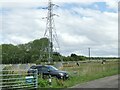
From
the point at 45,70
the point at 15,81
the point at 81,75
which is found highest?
the point at 45,70

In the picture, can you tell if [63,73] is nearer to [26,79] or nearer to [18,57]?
[26,79]

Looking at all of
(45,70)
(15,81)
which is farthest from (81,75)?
(15,81)

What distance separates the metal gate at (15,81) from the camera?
1905 centimetres

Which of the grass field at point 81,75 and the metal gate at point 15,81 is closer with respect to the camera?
the metal gate at point 15,81

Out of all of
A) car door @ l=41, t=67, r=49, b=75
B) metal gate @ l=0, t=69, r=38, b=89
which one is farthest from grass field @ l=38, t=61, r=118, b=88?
car door @ l=41, t=67, r=49, b=75

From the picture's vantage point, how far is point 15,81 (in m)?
19.7

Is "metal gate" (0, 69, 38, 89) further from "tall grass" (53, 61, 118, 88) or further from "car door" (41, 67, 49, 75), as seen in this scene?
"car door" (41, 67, 49, 75)

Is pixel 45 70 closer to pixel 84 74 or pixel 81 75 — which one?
pixel 81 75

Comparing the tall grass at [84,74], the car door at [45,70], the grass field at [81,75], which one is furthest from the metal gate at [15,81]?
the car door at [45,70]

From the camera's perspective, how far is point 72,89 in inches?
784

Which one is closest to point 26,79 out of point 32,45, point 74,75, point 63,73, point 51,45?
point 63,73

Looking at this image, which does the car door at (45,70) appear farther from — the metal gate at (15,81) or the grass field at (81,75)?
the metal gate at (15,81)

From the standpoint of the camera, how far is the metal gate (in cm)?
1905

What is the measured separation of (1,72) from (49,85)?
3950 millimetres
